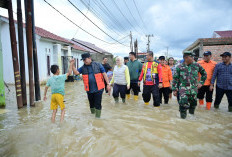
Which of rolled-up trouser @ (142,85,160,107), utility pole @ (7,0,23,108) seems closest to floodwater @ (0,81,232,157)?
rolled-up trouser @ (142,85,160,107)

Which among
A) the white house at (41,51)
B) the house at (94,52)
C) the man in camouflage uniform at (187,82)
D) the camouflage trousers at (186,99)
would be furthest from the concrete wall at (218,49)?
the house at (94,52)

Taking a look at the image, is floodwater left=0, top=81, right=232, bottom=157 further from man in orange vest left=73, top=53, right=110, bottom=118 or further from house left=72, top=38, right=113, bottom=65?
house left=72, top=38, right=113, bottom=65

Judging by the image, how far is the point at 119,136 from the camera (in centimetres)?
333

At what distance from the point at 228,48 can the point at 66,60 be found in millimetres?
15141

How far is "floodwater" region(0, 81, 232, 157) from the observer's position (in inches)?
109

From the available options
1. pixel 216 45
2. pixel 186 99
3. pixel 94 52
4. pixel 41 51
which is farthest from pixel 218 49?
pixel 94 52

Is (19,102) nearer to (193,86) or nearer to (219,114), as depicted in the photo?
(193,86)

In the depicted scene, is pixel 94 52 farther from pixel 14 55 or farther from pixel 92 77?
pixel 92 77

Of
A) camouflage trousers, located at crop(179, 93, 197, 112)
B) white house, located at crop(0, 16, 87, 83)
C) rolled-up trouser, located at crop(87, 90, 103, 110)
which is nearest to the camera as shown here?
camouflage trousers, located at crop(179, 93, 197, 112)

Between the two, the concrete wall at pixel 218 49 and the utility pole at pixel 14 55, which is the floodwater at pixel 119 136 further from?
the concrete wall at pixel 218 49

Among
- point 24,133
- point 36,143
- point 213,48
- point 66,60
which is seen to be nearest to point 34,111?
point 24,133

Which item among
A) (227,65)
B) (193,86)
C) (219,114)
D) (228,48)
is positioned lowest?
(219,114)

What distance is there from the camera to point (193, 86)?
4.22 m

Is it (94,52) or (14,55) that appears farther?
(94,52)
